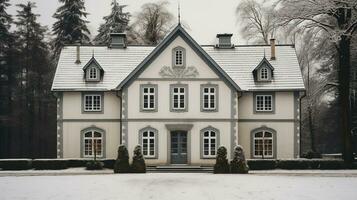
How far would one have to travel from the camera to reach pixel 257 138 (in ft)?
123

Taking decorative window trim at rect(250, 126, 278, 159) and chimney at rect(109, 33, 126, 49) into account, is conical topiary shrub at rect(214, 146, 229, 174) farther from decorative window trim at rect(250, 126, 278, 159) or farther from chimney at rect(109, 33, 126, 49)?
chimney at rect(109, 33, 126, 49)

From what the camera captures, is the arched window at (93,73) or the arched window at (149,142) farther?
the arched window at (93,73)

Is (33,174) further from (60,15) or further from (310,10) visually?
(60,15)

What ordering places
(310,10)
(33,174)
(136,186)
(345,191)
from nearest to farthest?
(345,191), (136,186), (33,174), (310,10)

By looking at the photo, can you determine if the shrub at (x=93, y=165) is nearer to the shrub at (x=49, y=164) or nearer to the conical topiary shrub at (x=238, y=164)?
the shrub at (x=49, y=164)

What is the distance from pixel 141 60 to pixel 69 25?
57.8 ft

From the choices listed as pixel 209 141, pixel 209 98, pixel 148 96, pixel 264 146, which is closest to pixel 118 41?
pixel 148 96

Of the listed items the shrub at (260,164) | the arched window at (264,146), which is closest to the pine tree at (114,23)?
the arched window at (264,146)

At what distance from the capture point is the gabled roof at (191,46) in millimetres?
35375

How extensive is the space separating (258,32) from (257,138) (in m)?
20.5

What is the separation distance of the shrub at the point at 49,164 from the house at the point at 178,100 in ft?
8.66

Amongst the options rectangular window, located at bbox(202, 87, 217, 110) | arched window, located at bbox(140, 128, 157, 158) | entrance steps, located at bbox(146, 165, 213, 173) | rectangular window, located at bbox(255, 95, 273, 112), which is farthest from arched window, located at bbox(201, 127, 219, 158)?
rectangular window, located at bbox(255, 95, 273, 112)

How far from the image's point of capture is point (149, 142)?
1411 inches

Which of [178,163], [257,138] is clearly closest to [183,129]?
[178,163]
